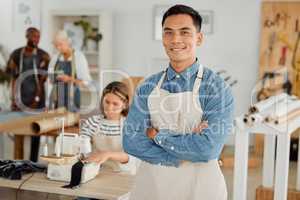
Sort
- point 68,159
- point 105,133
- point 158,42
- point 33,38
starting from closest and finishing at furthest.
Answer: point 68,159, point 105,133, point 33,38, point 158,42

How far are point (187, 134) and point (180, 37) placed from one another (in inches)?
15.4

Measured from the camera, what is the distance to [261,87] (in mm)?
5500

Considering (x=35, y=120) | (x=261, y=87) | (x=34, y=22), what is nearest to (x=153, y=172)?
(x=35, y=120)

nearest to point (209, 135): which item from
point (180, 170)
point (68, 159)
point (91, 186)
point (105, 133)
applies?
point (180, 170)

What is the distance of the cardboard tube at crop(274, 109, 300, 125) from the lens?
207cm

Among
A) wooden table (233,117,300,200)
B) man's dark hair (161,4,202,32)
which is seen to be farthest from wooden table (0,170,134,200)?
man's dark hair (161,4,202,32)

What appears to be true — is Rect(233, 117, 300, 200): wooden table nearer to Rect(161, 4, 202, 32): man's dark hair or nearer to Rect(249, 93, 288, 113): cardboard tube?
Rect(249, 93, 288, 113): cardboard tube

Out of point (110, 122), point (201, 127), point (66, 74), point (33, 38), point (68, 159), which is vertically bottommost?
point (68, 159)

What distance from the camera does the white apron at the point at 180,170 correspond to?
1.84 metres

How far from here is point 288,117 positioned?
7.21 ft

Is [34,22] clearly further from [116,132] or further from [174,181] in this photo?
[174,181]

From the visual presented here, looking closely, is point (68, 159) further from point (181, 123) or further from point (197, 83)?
point (197, 83)

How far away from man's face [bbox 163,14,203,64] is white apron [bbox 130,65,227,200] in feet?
0.40

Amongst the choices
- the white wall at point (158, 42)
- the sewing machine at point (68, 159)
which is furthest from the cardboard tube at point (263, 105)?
the white wall at point (158, 42)
